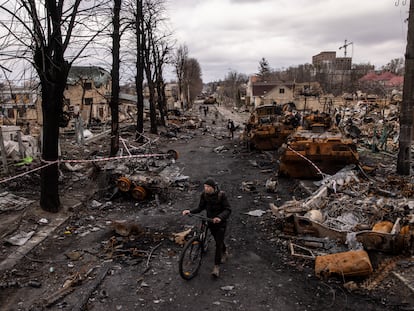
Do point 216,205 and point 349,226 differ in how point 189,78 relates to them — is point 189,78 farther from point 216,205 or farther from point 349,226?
point 216,205

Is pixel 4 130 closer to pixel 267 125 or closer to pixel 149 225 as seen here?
pixel 149 225

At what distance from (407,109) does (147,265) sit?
920 cm

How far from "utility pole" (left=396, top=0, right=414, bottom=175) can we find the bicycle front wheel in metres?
8.18

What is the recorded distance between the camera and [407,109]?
11094 millimetres

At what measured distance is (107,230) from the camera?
786 cm

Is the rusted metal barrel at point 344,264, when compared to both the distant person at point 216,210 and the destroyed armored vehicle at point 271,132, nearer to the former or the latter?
the distant person at point 216,210

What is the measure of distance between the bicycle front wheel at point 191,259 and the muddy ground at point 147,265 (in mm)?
124

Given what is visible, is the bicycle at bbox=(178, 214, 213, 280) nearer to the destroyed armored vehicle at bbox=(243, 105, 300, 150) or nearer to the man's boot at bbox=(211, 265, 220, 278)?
the man's boot at bbox=(211, 265, 220, 278)

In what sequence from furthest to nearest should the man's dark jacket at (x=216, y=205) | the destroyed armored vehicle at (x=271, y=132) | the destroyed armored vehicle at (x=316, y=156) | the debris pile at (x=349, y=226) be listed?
the destroyed armored vehicle at (x=271, y=132) < the destroyed armored vehicle at (x=316, y=156) < the man's dark jacket at (x=216, y=205) < the debris pile at (x=349, y=226)

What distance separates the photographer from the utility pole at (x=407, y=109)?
10.8 metres

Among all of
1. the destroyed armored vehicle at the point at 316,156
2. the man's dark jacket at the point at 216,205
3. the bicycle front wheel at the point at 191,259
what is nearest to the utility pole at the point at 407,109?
the destroyed armored vehicle at the point at 316,156

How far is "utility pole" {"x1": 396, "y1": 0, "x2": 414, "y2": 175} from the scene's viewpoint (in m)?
10.8

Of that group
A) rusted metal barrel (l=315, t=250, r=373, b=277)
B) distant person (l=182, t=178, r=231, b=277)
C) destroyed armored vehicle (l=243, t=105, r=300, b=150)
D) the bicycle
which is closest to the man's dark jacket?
distant person (l=182, t=178, r=231, b=277)

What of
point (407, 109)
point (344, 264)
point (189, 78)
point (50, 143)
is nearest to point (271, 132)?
point (407, 109)
